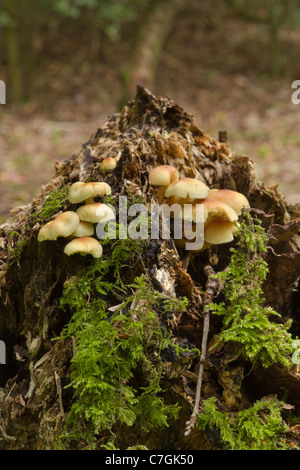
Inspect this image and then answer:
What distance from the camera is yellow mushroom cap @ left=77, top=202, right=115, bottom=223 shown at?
106 inches

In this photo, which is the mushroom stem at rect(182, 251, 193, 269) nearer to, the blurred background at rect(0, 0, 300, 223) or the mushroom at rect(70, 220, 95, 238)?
the mushroom at rect(70, 220, 95, 238)

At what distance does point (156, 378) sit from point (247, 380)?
2.19ft

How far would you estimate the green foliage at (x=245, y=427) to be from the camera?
94.6 inches

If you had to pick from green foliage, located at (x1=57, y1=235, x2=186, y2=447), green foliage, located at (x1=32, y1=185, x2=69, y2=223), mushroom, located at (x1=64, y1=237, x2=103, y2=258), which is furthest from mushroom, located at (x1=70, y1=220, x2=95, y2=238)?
green foliage, located at (x1=32, y1=185, x2=69, y2=223)

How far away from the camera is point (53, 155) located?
10.5m

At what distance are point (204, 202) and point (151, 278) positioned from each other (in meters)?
0.58

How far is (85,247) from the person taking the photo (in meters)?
2.56

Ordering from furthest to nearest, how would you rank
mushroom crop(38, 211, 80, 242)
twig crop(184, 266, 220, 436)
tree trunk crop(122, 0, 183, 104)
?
tree trunk crop(122, 0, 183, 104) < mushroom crop(38, 211, 80, 242) < twig crop(184, 266, 220, 436)

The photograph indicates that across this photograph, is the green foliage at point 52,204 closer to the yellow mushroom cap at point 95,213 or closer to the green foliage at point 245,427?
the yellow mushroom cap at point 95,213

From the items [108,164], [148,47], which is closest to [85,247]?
[108,164]

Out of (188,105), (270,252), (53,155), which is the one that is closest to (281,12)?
(188,105)

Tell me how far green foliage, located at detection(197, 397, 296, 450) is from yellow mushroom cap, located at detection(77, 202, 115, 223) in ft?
3.91

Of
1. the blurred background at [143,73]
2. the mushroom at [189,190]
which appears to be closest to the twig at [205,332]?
the mushroom at [189,190]
